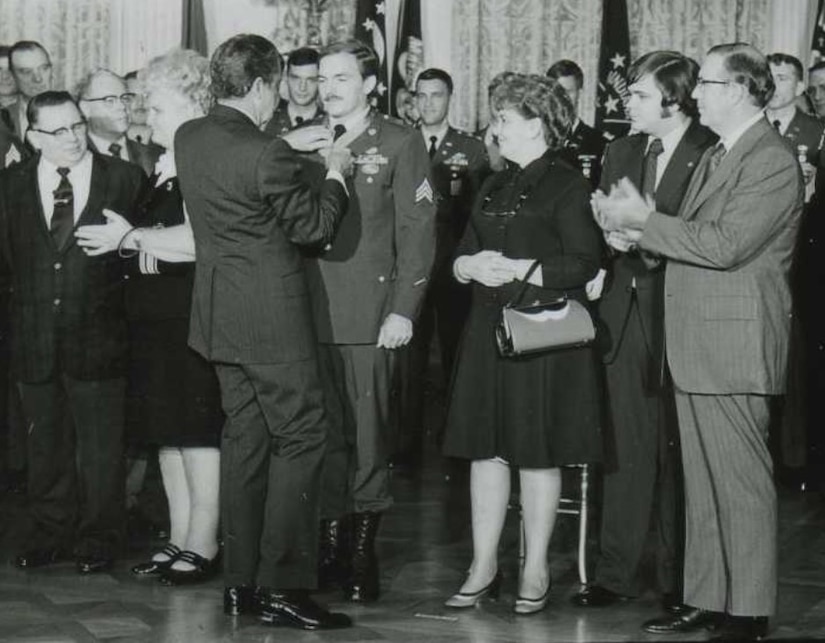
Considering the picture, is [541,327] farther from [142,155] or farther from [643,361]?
[142,155]

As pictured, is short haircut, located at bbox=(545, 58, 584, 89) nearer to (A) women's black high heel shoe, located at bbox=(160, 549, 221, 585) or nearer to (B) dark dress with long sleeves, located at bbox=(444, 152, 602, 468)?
(B) dark dress with long sleeves, located at bbox=(444, 152, 602, 468)

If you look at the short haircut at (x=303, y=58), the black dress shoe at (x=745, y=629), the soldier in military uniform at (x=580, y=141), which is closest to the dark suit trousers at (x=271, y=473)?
the black dress shoe at (x=745, y=629)

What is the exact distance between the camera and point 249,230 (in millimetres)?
3979

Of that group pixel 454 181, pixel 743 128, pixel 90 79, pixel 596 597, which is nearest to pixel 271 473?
pixel 596 597

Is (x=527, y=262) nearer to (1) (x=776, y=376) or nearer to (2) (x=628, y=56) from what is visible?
(1) (x=776, y=376)

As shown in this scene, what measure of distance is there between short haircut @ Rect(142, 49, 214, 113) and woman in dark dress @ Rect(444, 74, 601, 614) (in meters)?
0.89

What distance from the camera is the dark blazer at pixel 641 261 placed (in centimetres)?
427

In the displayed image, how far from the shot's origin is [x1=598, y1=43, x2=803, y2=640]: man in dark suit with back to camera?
379 cm

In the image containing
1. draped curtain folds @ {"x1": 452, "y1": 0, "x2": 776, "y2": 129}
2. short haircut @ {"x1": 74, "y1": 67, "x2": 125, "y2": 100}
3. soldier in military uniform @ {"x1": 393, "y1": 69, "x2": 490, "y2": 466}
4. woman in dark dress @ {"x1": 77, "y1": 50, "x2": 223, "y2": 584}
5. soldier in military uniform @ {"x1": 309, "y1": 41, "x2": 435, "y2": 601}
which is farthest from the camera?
draped curtain folds @ {"x1": 452, "y1": 0, "x2": 776, "y2": 129}

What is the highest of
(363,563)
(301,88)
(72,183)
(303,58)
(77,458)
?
(303,58)

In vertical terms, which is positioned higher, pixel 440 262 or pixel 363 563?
pixel 440 262

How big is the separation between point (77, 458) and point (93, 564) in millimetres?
410

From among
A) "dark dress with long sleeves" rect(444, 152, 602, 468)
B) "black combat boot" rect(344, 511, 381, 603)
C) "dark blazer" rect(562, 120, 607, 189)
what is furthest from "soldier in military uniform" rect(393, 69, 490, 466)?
"dark dress with long sleeves" rect(444, 152, 602, 468)

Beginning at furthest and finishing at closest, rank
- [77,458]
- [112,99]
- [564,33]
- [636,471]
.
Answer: [564,33] < [112,99] < [77,458] < [636,471]
